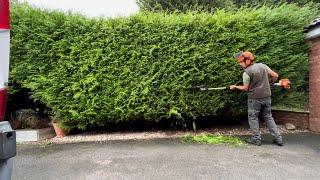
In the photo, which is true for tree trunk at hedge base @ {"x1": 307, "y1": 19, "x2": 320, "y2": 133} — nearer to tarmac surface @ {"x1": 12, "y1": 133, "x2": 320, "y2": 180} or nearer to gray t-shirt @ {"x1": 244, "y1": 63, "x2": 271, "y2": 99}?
tarmac surface @ {"x1": 12, "y1": 133, "x2": 320, "y2": 180}

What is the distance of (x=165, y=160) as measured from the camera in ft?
16.1

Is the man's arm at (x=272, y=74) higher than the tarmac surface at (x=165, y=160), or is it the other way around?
the man's arm at (x=272, y=74)

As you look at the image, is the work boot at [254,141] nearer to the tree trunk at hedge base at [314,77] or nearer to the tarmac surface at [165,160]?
the tarmac surface at [165,160]

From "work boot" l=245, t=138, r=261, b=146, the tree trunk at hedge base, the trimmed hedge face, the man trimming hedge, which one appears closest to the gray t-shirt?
the man trimming hedge

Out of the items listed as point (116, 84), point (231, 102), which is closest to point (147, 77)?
point (116, 84)

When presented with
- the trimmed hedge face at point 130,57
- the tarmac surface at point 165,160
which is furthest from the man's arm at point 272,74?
the tarmac surface at point 165,160

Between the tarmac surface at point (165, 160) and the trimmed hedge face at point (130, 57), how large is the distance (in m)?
0.82

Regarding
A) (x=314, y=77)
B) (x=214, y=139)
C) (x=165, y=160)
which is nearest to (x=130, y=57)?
(x=214, y=139)

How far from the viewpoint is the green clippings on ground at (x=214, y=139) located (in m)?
5.97

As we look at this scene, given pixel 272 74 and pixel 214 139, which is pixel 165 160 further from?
→ pixel 272 74

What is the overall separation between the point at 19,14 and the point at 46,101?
5.72 ft

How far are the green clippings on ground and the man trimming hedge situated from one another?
0.27m

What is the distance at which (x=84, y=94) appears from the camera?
6.48 m

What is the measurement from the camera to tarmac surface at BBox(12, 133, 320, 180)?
169 inches
